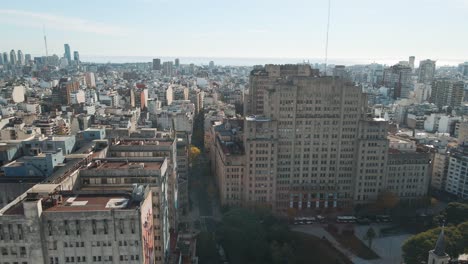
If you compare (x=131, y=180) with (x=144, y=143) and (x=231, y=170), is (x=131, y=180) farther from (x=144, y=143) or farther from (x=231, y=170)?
(x=231, y=170)

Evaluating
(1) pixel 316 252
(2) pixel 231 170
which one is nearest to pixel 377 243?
(1) pixel 316 252

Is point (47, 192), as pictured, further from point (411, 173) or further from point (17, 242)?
point (411, 173)

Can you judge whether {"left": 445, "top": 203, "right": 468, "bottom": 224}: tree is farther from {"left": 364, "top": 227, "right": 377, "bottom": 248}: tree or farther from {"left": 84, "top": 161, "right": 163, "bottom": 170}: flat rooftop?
{"left": 84, "top": 161, "right": 163, "bottom": 170}: flat rooftop

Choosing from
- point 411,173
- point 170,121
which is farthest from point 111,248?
point 170,121

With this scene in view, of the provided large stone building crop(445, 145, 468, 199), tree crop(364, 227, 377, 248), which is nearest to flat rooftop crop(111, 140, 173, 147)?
tree crop(364, 227, 377, 248)

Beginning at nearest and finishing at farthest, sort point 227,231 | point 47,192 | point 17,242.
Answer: point 17,242 < point 47,192 < point 227,231

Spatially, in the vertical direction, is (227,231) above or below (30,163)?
below

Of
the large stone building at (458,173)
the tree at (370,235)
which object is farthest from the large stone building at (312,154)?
the tree at (370,235)
